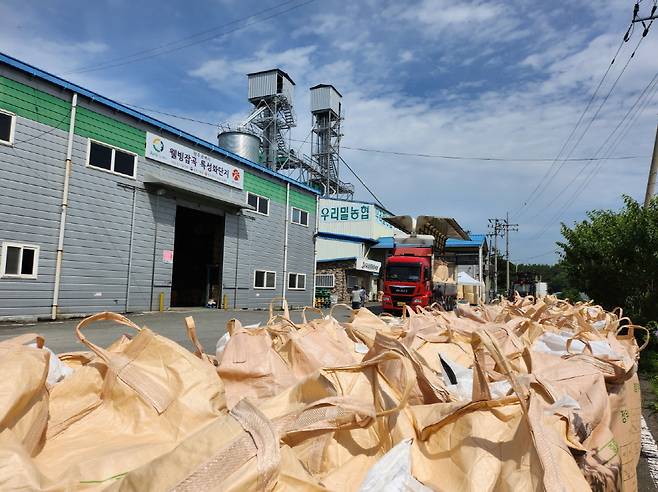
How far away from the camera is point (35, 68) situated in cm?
1218

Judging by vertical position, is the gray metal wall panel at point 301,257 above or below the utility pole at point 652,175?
below

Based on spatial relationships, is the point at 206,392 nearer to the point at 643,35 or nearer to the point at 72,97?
the point at 72,97

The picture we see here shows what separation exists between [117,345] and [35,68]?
13.6m

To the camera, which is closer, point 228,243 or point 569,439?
point 569,439

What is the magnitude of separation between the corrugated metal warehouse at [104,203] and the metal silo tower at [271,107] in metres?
19.6

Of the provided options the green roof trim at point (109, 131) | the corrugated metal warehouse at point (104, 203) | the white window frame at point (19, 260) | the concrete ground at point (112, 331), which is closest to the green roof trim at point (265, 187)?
the corrugated metal warehouse at point (104, 203)

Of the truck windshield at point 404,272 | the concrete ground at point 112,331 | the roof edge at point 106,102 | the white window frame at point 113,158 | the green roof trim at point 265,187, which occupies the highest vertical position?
the roof edge at point 106,102

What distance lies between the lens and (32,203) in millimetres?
12453

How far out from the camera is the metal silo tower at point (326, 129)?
1801 inches

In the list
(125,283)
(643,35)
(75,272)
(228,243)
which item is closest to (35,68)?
(75,272)

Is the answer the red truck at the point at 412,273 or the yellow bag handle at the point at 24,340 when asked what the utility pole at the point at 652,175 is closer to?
the red truck at the point at 412,273

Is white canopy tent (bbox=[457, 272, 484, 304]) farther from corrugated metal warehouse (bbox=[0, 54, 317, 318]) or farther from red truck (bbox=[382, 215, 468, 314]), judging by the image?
corrugated metal warehouse (bbox=[0, 54, 317, 318])

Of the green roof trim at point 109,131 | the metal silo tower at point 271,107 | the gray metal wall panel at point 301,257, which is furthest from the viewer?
the metal silo tower at point 271,107

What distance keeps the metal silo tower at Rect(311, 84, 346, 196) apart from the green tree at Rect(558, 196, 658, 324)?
32280 mm
